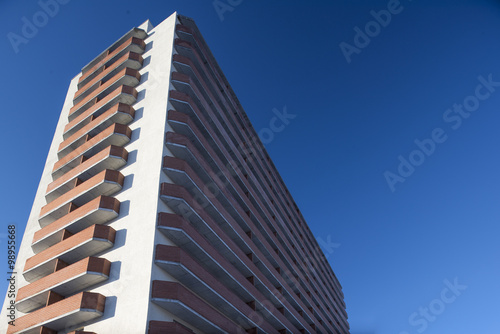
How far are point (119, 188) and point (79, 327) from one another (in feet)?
33.8

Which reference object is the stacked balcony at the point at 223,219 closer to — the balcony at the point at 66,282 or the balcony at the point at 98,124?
the balcony at the point at 66,282

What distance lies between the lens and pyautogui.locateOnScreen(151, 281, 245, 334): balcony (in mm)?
21391

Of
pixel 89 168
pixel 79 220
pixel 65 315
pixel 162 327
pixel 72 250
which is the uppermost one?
pixel 89 168

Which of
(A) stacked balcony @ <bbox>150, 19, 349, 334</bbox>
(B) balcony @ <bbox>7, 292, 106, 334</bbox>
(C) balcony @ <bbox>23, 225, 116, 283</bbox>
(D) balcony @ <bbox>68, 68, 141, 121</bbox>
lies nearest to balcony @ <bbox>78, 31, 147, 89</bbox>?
(D) balcony @ <bbox>68, 68, 141, 121</bbox>

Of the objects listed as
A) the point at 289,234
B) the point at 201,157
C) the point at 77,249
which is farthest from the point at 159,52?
the point at 289,234

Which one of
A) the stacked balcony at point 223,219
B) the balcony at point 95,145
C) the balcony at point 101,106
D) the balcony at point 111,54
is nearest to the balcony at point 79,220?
the stacked balcony at point 223,219

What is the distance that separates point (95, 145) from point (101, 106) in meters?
6.00

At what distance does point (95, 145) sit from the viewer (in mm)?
32000

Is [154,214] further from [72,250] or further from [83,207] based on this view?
[72,250]

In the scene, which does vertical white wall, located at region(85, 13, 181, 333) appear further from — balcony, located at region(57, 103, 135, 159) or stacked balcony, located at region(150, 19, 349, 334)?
balcony, located at region(57, 103, 135, 159)

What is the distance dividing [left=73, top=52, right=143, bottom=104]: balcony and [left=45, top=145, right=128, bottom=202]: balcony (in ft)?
44.2

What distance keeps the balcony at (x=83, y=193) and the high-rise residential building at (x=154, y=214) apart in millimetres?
122

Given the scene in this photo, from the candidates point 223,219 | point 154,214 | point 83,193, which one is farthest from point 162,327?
point 83,193

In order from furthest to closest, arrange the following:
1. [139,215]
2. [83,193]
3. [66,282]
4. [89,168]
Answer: [89,168]
[83,193]
[139,215]
[66,282]
